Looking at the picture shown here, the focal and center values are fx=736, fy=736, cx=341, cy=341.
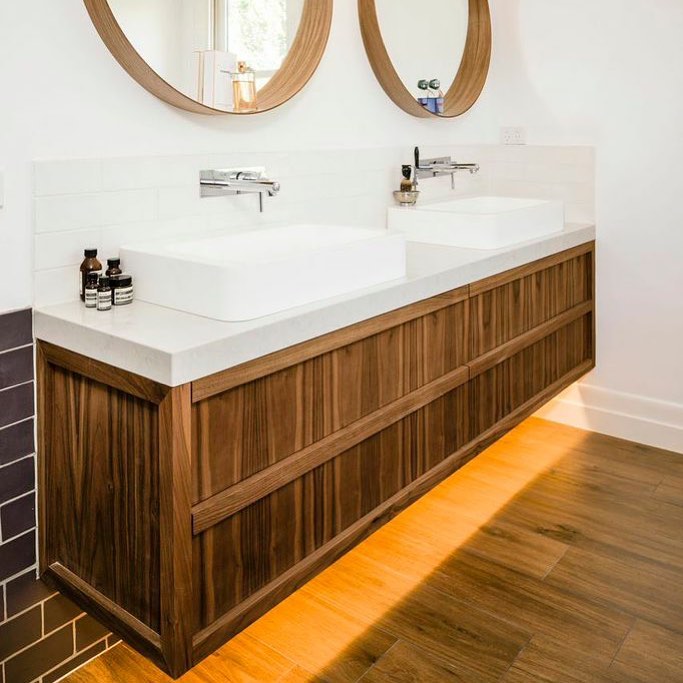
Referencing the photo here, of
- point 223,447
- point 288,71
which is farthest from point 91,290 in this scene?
point 288,71

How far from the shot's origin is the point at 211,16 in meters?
2.01

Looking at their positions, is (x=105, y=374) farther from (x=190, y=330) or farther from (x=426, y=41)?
(x=426, y=41)

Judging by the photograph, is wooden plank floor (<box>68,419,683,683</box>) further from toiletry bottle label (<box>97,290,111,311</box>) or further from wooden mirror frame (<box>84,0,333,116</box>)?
wooden mirror frame (<box>84,0,333,116</box>)

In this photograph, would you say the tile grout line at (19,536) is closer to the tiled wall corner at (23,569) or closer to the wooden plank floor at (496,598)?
the tiled wall corner at (23,569)

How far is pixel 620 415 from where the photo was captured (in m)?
3.17

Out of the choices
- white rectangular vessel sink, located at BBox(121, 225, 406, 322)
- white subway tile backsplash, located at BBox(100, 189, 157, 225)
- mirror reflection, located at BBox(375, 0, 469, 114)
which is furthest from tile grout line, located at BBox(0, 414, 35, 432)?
mirror reflection, located at BBox(375, 0, 469, 114)

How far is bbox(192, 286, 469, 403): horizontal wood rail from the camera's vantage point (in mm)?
1431

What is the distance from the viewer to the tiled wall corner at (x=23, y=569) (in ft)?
5.36

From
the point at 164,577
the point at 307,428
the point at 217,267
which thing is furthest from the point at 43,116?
the point at 164,577

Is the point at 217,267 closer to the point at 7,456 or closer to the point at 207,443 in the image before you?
the point at 207,443

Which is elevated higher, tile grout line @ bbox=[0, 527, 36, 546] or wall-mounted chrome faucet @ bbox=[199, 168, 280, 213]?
wall-mounted chrome faucet @ bbox=[199, 168, 280, 213]

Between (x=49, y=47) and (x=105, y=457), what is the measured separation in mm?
912

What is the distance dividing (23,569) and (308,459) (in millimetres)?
724

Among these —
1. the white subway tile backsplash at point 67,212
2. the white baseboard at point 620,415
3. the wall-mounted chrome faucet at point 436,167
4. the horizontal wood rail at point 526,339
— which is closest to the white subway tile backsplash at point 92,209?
the white subway tile backsplash at point 67,212
